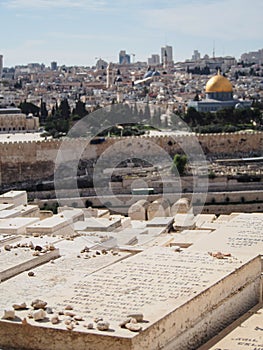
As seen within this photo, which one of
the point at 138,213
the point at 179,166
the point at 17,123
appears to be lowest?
the point at 138,213

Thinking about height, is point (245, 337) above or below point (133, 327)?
below

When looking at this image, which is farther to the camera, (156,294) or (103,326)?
(156,294)

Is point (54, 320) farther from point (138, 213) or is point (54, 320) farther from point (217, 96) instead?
point (217, 96)

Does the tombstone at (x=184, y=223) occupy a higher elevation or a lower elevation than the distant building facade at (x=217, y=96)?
lower

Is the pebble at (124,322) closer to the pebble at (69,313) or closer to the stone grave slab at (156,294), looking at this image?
the stone grave slab at (156,294)

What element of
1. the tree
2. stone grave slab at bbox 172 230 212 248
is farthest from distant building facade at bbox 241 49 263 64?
stone grave slab at bbox 172 230 212 248

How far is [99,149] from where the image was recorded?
70.5 feet

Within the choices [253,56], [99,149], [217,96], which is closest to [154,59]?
[253,56]

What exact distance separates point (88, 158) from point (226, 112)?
8.38 metres

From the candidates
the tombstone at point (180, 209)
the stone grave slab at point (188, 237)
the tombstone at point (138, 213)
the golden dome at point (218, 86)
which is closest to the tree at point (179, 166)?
the tombstone at point (180, 209)

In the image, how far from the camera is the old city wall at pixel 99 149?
66.9ft

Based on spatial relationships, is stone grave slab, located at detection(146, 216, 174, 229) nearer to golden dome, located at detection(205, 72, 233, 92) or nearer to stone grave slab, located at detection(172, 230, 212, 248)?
stone grave slab, located at detection(172, 230, 212, 248)

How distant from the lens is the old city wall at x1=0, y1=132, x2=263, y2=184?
20406 millimetres

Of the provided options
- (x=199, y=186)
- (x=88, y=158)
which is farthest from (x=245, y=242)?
(x=88, y=158)
